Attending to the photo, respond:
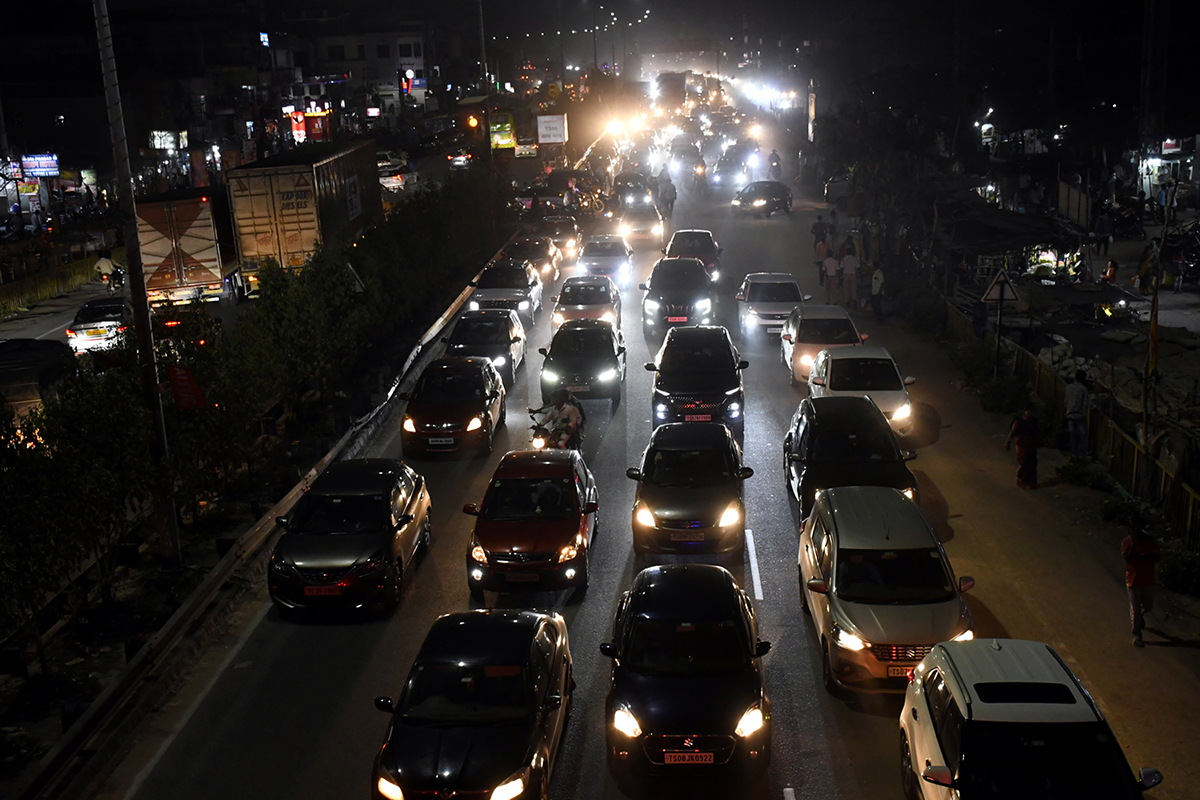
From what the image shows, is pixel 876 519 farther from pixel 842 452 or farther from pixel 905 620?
pixel 842 452

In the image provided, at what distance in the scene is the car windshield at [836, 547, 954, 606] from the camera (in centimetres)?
1179

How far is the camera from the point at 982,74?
61312 mm

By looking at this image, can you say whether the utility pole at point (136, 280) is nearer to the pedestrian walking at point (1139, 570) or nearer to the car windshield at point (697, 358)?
the car windshield at point (697, 358)

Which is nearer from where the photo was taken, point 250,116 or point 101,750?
point 101,750

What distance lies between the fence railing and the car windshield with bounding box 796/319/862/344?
3.37 metres

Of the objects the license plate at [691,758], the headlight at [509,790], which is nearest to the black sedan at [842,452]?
the license plate at [691,758]

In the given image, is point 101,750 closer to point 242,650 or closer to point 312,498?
point 242,650

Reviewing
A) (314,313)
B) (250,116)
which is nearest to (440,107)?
(250,116)

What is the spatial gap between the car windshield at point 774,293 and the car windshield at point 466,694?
21.1m

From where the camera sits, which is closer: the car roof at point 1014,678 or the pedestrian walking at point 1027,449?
the car roof at point 1014,678

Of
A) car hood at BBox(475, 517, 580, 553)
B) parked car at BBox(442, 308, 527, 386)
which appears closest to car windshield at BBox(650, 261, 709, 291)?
parked car at BBox(442, 308, 527, 386)

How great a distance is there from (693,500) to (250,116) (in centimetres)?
8650

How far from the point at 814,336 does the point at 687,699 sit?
51.6ft

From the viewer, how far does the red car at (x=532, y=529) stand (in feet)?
46.8
